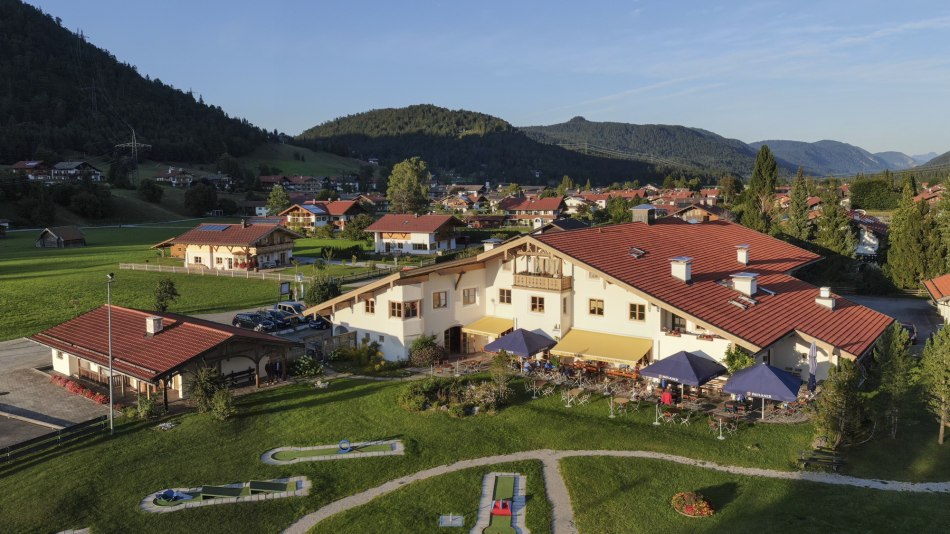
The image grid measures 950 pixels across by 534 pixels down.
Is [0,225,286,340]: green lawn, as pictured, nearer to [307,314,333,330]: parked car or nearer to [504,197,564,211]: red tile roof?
[307,314,333,330]: parked car

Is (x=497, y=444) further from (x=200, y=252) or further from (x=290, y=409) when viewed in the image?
(x=200, y=252)

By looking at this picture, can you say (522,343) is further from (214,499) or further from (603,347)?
(214,499)

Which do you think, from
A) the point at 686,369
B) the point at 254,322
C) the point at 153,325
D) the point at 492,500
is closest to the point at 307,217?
the point at 254,322

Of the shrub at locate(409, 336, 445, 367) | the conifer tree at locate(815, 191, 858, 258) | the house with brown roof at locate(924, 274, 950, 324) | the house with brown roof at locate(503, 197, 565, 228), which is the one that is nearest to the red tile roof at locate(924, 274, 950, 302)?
the house with brown roof at locate(924, 274, 950, 324)

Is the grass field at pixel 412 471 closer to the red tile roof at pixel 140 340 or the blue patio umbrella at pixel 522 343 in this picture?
the blue patio umbrella at pixel 522 343

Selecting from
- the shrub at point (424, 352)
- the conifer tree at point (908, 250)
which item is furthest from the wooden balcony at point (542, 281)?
the conifer tree at point (908, 250)
